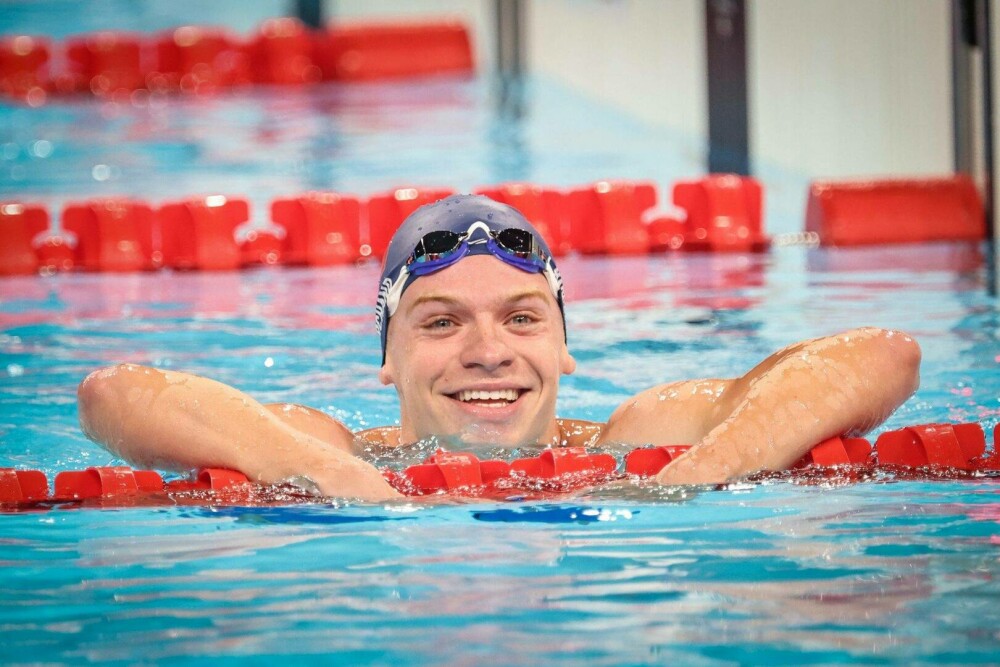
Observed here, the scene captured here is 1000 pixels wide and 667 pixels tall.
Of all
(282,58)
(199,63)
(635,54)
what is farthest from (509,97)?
(199,63)

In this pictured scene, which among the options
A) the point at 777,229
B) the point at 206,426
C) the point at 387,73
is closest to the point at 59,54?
the point at 387,73

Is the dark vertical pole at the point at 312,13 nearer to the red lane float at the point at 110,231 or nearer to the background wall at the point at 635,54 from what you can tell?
the background wall at the point at 635,54

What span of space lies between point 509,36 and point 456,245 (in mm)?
17538

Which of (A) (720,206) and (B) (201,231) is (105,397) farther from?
(A) (720,206)

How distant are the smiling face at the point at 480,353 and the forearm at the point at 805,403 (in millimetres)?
460

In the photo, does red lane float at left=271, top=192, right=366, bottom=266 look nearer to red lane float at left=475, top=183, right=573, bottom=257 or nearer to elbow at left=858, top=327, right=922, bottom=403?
red lane float at left=475, top=183, right=573, bottom=257

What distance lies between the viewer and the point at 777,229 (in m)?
10.8

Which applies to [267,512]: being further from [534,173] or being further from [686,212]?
[534,173]

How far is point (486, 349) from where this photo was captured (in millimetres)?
3818

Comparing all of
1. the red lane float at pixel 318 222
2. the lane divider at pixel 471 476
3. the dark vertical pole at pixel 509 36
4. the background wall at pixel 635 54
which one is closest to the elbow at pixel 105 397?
the lane divider at pixel 471 476

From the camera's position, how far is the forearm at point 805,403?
369cm

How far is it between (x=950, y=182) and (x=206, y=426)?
7177mm

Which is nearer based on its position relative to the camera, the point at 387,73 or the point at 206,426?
the point at 206,426

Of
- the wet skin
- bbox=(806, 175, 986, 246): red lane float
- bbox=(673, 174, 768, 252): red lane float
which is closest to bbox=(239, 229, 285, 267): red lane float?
bbox=(673, 174, 768, 252): red lane float
